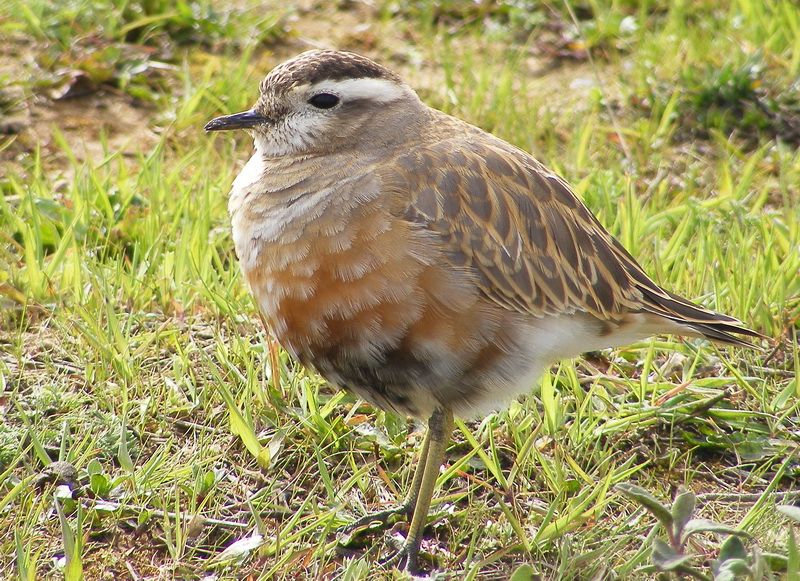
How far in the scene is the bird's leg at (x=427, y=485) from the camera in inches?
161

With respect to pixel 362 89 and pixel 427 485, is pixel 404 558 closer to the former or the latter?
pixel 427 485

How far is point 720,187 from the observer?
6176mm

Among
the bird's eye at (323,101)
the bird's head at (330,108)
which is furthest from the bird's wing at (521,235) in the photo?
the bird's eye at (323,101)

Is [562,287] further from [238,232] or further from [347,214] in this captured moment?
[238,232]

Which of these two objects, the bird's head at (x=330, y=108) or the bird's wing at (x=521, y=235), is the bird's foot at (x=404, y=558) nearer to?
the bird's wing at (x=521, y=235)

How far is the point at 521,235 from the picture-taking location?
13.9 ft

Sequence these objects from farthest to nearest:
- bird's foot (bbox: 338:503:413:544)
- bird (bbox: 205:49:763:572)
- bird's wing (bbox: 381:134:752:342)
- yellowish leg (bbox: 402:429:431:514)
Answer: yellowish leg (bbox: 402:429:431:514) < bird's foot (bbox: 338:503:413:544) < bird's wing (bbox: 381:134:752:342) < bird (bbox: 205:49:763:572)

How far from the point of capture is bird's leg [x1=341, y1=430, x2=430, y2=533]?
4211 millimetres

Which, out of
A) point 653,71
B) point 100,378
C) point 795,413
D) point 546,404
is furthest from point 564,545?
point 653,71

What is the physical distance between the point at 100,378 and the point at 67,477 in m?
0.54

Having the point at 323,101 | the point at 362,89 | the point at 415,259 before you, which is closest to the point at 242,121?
the point at 323,101

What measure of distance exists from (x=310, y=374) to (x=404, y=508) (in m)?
0.78

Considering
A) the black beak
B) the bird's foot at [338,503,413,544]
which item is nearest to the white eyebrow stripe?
the black beak

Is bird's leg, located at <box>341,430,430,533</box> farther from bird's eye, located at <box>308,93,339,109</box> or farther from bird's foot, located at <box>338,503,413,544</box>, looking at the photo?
bird's eye, located at <box>308,93,339,109</box>
